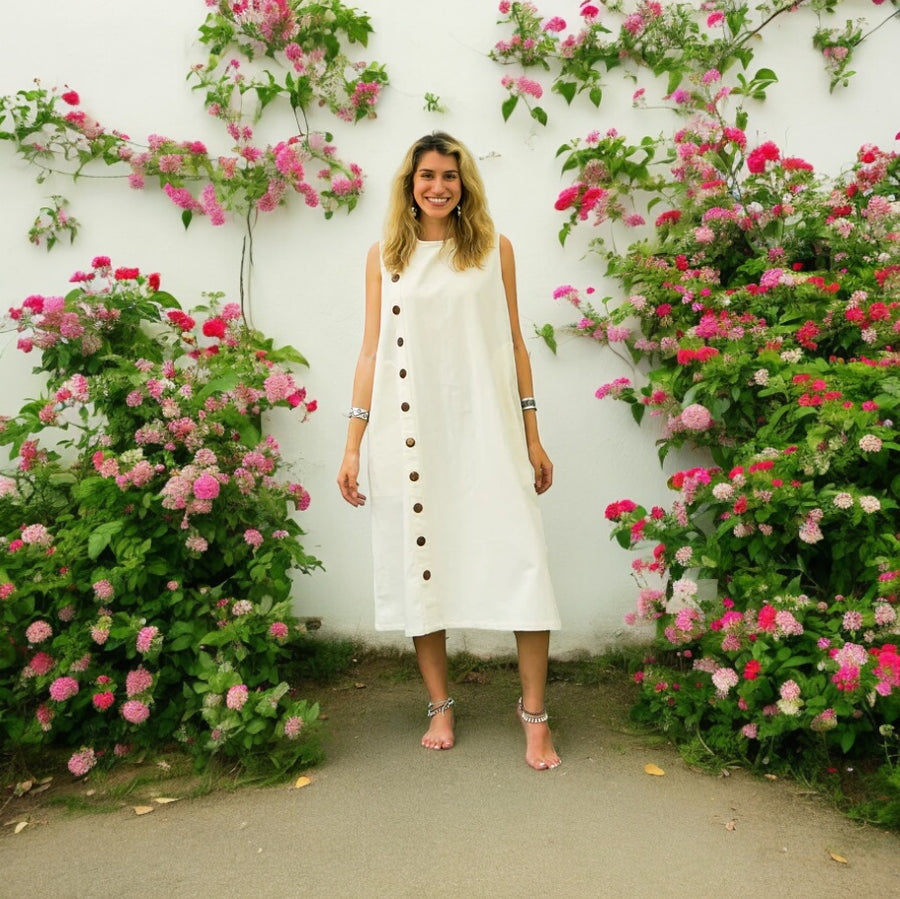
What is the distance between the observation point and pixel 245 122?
10.6 feet

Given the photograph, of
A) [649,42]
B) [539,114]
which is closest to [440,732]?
[539,114]

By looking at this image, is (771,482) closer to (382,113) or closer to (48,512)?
(382,113)

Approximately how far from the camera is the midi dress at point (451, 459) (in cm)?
245

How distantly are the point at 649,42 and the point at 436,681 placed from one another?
2375mm

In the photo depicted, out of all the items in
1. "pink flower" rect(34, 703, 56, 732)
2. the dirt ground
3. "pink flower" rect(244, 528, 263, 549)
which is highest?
"pink flower" rect(244, 528, 263, 549)

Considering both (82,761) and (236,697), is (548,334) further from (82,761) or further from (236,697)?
(82,761)

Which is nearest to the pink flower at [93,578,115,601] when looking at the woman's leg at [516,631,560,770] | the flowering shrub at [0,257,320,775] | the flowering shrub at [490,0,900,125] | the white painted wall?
the flowering shrub at [0,257,320,775]

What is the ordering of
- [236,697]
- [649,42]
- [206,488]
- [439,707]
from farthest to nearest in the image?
[649,42] < [439,707] < [206,488] < [236,697]

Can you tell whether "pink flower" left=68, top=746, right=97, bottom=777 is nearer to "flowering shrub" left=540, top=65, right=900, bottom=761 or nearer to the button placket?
the button placket

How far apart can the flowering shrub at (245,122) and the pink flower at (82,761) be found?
1904 mm

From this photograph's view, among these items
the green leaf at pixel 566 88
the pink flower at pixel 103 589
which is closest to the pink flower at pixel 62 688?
the pink flower at pixel 103 589

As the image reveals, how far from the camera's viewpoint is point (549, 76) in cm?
316

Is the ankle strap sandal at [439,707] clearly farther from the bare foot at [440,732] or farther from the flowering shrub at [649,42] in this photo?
the flowering shrub at [649,42]

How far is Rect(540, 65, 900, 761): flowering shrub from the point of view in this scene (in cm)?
223
